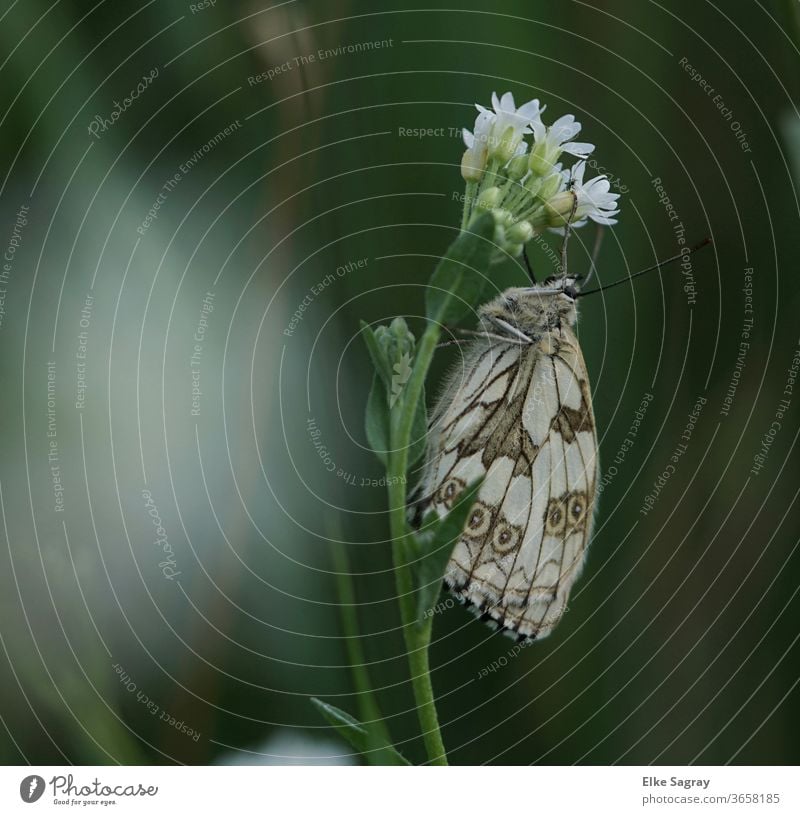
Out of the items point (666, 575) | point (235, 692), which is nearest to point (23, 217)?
point (235, 692)

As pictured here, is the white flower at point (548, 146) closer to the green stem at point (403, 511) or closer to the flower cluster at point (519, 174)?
the flower cluster at point (519, 174)

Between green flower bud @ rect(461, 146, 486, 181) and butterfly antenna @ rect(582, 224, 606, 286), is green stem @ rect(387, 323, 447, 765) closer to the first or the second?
green flower bud @ rect(461, 146, 486, 181)

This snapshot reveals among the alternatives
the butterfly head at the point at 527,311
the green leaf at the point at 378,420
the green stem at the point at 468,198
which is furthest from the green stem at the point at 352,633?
the green stem at the point at 468,198

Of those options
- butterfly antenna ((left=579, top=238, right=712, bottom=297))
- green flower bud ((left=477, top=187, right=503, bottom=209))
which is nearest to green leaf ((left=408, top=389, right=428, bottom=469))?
green flower bud ((left=477, top=187, right=503, bottom=209))

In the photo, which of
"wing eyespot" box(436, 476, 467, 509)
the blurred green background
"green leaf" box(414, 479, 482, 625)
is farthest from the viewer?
the blurred green background

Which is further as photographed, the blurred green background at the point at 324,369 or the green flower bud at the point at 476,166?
the blurred green background at the point at 324,369

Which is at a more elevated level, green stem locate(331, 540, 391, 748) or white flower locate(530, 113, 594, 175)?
white flower locate(530, 113, 594, 175)

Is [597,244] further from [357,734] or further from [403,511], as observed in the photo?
[357,734]
